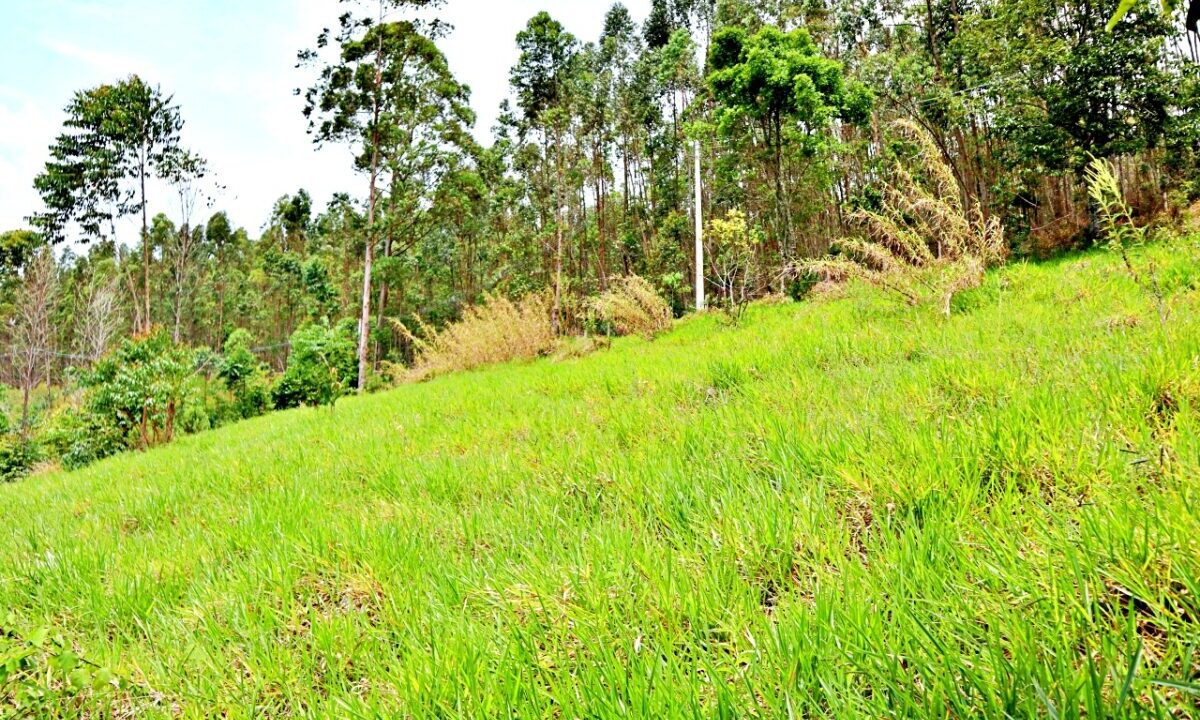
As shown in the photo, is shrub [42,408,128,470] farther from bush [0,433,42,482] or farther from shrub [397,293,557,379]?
shrub [397,293,557,379]

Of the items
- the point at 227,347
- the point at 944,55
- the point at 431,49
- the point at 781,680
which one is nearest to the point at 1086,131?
the point at 944,55

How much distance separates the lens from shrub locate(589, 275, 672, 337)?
930cm

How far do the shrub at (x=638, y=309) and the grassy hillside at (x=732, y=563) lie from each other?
243 inches

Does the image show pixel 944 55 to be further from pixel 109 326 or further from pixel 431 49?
pixel 109 326

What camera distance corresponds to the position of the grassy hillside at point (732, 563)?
2.88 feet

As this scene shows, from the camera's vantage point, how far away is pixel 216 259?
37.5 m

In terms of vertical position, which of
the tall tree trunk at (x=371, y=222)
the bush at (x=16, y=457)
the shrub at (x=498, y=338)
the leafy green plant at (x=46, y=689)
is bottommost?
the bush at (x=16, y=457)

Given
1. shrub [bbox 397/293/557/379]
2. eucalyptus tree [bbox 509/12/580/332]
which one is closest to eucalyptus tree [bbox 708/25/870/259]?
eucalyptus tree [bbox 509/12/580/332]

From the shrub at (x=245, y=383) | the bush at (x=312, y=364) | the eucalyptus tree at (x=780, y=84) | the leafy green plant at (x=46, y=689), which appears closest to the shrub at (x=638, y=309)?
the eucalyptus tree at (x=780, y=84)

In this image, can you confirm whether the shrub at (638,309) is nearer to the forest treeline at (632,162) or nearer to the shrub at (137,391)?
the forest treeline at (632,162)

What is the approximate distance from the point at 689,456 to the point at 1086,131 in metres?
15.1

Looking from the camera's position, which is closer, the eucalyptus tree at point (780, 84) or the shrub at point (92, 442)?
the shrub at point (92, 442)

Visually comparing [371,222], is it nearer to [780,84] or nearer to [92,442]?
[92,442]

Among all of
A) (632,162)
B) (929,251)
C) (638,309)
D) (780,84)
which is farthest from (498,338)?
(632,162)
